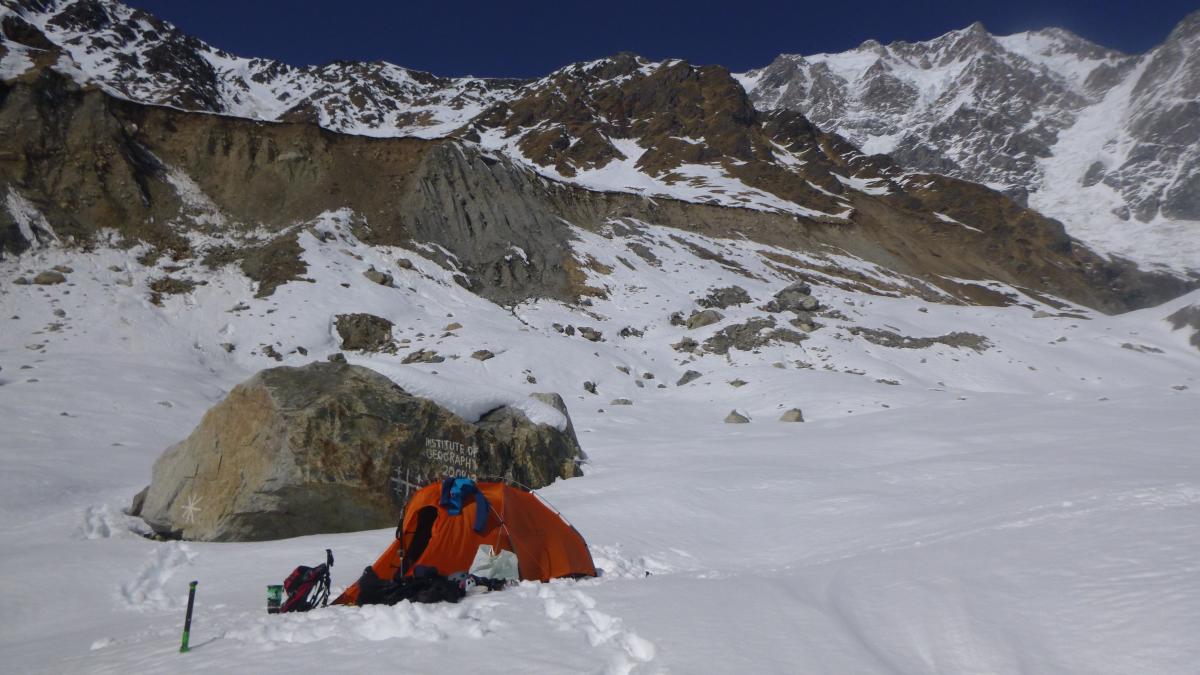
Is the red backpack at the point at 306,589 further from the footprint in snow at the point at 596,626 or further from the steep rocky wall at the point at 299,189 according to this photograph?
the steep rocky wall at the point at 299,189

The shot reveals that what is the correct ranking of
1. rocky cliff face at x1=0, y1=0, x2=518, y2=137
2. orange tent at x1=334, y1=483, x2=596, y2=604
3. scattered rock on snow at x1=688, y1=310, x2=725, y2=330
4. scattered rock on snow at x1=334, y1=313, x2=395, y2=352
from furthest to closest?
rocky cliff face at x1=0, y1=0, x2=518, y2=137, scattered rock on snow at x1=688, y1=310, x2=725, y2=330, scattered rock on snow at x1=334, y1=313, x2=395, y2=352, orange tent at x1=334, y1=483, x2=596, y2=604

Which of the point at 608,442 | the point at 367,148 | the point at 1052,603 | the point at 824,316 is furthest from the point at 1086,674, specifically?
the point at 367,148

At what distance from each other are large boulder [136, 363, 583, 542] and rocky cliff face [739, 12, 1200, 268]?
4127 inches

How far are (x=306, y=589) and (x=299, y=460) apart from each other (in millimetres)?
2773

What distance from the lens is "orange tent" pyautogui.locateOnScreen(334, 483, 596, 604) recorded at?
5.67 metres

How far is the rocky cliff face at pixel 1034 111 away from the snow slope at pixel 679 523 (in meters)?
96.3

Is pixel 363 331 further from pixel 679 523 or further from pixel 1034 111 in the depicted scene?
pixel 1034 111

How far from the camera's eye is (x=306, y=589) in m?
4.93

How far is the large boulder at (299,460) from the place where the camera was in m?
7.30

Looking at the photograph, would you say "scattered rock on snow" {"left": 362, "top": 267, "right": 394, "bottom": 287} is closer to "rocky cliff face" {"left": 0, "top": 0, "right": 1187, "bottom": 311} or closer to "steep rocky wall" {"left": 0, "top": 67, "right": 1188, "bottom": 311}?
"rocky cliff face" {"left": 0, "top": 0, "right": 1187, "bottom": 311}

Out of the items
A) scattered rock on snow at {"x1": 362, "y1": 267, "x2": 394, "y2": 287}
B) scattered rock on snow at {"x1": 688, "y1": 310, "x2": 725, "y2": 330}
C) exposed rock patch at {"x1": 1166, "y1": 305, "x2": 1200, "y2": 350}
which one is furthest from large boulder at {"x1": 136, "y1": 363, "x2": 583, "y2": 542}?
exposed rock patch at {"x1": 1166, "y1": 305, "x2": 1200, "y2": 350}

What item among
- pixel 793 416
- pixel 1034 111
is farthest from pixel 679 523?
pixel 1034 111

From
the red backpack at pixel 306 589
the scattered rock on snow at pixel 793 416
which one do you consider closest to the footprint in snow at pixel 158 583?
the red backpack at pixel 306 589

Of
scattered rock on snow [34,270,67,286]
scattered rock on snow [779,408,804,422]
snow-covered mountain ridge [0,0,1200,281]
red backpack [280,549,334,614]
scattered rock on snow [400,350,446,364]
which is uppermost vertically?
snow-covered mountain ridge [0,0,1200,281]
